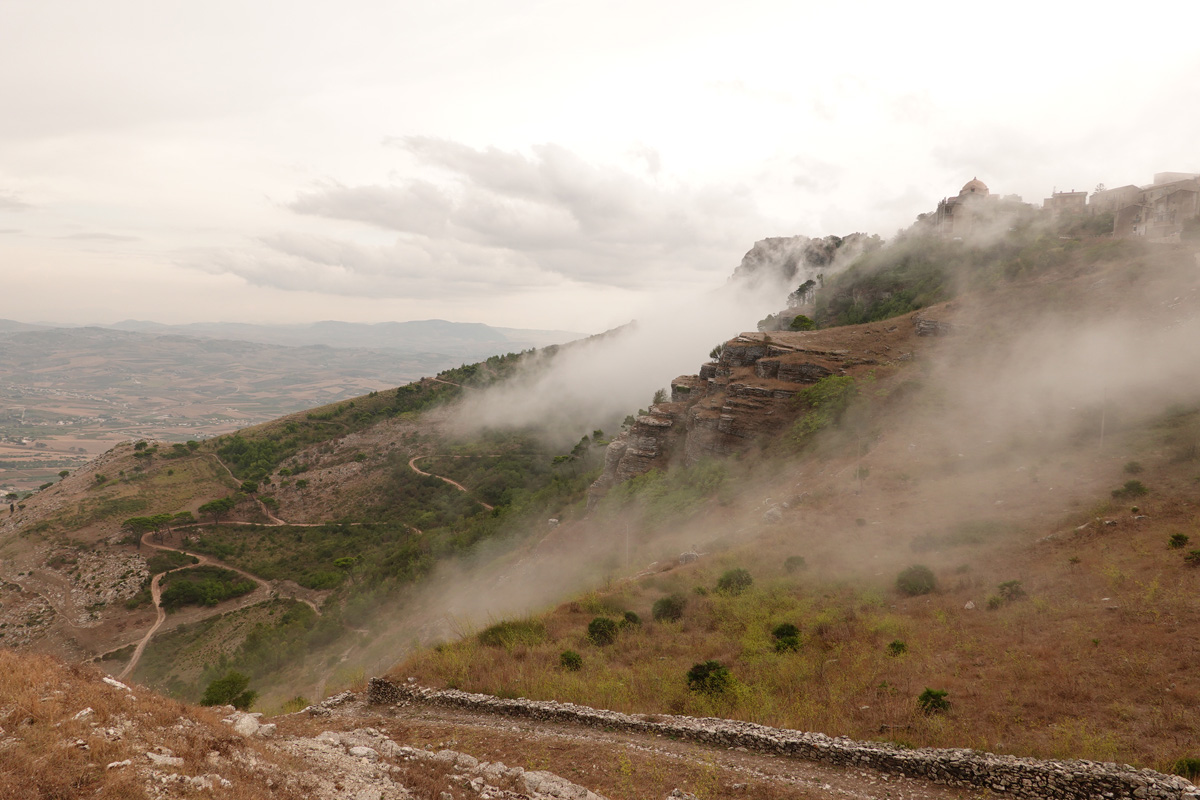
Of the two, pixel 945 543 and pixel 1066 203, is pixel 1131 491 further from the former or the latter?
pixel 1066 203

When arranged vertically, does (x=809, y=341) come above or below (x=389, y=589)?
above

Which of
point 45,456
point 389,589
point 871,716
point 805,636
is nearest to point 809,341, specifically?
point 805,636

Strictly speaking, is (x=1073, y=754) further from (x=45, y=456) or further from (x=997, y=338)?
(x=45, y=456)

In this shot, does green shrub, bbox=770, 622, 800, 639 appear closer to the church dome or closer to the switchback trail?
the switchback trail

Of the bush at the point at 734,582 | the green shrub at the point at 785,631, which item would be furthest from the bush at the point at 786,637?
the bush at the point at 734,582

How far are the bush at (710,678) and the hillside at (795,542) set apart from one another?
4.8 inches

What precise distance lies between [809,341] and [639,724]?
47603 millimetres

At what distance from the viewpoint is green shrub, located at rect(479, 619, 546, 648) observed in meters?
20.6

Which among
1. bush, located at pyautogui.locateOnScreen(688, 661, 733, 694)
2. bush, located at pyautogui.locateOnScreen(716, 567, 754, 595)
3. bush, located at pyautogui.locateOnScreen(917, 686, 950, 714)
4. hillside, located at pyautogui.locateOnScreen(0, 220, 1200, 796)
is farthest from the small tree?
bush, located at pyautogui.locateOnScreen(917, 686, 950, 714)

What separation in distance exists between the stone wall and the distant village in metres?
62.7

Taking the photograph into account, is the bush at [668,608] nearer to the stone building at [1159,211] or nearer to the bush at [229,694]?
the bush at [229,694]

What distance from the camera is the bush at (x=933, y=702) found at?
13.5m

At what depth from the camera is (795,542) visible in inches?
1083

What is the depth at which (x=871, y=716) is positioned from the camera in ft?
45.8
